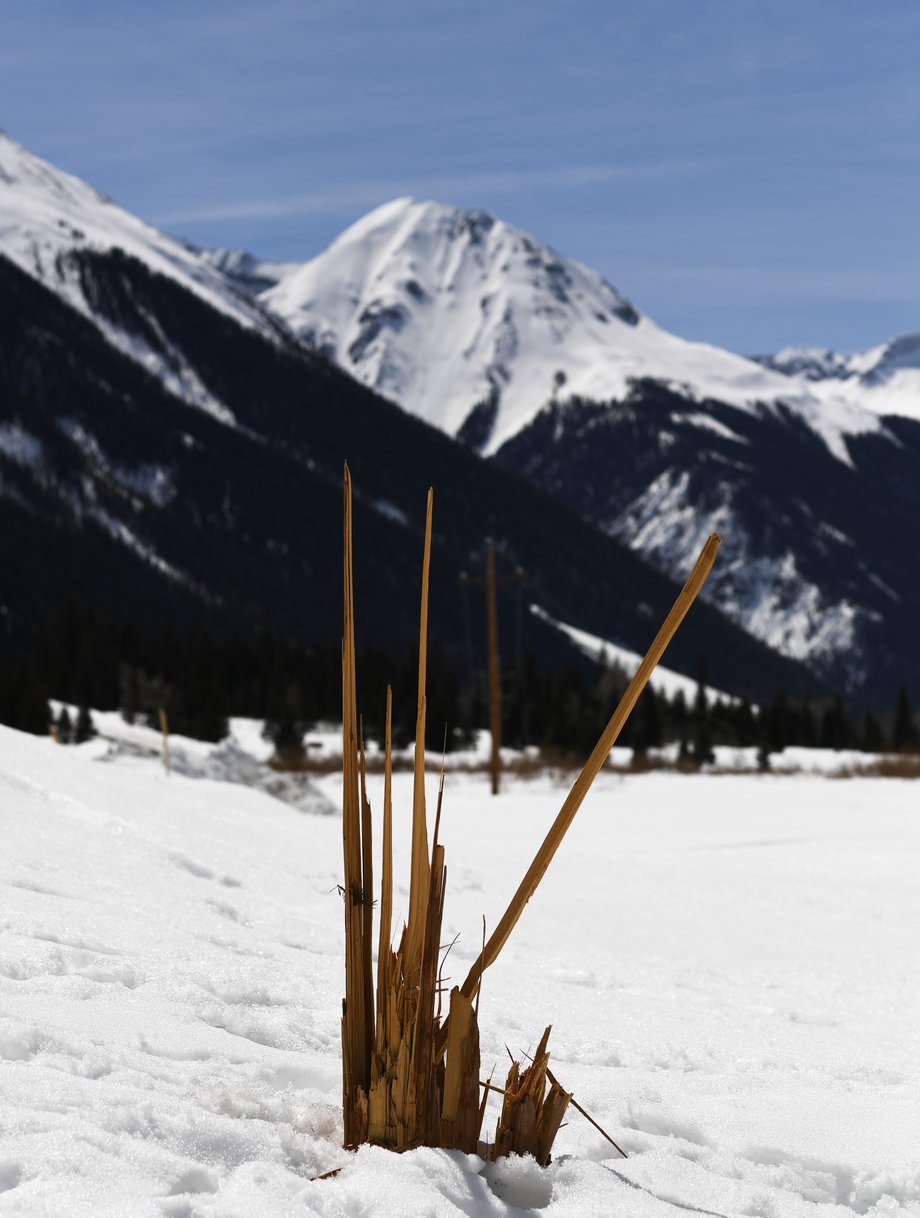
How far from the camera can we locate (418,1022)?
322 centimetres

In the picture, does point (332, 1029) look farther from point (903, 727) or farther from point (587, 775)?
point (903, 727)

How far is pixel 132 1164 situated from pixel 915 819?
18662 millimetres

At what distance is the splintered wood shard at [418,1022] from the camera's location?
10.4ft

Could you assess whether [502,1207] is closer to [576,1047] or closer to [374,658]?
[576,1047]

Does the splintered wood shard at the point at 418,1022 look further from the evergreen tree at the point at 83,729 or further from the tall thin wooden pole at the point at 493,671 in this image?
the evergreen tree at the point at 83,729

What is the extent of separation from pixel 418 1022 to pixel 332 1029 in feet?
4.07

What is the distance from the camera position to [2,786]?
286 inches

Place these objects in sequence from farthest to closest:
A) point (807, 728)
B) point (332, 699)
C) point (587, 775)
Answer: point (807, 728) < point (332, 699) < point (587, 775)

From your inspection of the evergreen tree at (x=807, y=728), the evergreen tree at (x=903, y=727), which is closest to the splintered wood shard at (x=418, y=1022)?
the evergreen tree at (x=807, y=728)

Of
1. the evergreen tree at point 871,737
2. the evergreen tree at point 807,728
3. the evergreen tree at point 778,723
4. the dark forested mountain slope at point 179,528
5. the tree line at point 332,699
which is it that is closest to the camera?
the tree line at point 332,699

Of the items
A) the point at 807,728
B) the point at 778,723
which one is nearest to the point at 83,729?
the point at 778,723

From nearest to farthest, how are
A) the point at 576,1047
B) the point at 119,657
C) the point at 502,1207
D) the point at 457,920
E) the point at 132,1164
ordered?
the point at 132,1164
the point at 502,1207
the point at 576,1047
the point at 457,920
the point at 119,657

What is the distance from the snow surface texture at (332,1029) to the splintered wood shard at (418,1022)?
0.10m

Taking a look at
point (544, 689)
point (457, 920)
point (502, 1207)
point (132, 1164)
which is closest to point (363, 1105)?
point (502, 1207)
